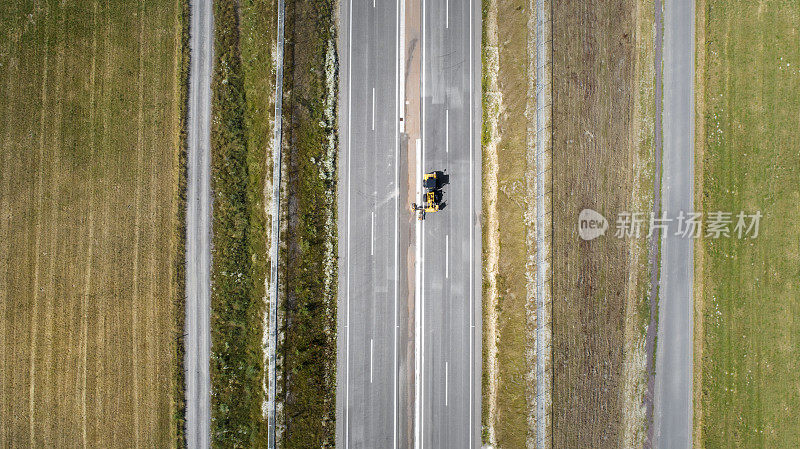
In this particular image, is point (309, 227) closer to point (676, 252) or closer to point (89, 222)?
point (89, 222)

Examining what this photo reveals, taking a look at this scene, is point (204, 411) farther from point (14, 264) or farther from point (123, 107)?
point (123, 107)

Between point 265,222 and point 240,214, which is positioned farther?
point 265,222

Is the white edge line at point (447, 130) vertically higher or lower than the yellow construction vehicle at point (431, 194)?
higher

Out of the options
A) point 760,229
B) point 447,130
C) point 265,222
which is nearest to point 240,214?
point 265,222

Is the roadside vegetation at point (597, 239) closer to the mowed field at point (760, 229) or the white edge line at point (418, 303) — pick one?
the mowed field at point (760, 229)

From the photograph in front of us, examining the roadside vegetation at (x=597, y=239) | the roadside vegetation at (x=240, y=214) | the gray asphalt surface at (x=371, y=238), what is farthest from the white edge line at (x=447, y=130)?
the roadside vegetation at (x=240, y=214)

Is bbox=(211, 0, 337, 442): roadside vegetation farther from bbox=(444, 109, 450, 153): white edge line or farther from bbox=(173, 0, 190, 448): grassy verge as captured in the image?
bbox=(444, 109, 450, 153): white edge line
